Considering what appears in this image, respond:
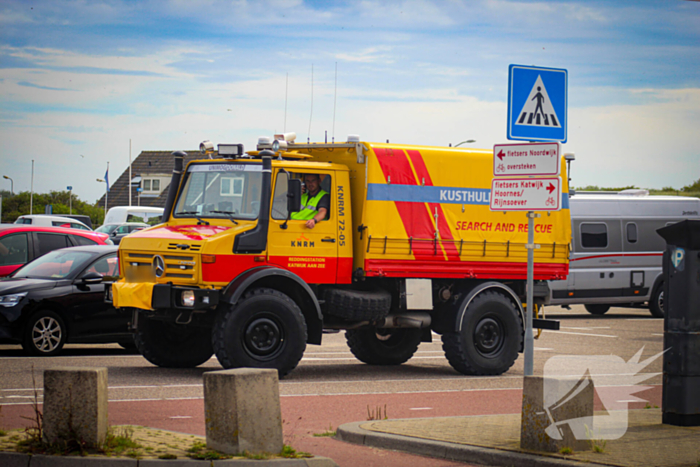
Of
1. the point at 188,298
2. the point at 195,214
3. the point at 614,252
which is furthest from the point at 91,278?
the point at 614,252

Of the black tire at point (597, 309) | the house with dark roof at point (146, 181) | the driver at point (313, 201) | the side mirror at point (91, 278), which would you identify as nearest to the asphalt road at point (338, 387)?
the side mirror at point (91, 278)

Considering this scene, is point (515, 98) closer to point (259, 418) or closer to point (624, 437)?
point (624, 437)

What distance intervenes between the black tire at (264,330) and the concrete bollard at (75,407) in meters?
4.24

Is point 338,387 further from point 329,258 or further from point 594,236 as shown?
point 594,236

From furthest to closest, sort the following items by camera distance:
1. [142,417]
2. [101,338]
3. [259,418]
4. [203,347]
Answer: [101,338] < [203,347] < [142,417] < [259,418]

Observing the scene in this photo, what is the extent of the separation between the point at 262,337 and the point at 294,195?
1809 mm

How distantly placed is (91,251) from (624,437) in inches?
357

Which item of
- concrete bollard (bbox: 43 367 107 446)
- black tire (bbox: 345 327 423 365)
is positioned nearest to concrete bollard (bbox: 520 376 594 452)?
concrete bollard (bbox: 43 367 107 446)

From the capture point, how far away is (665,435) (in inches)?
294

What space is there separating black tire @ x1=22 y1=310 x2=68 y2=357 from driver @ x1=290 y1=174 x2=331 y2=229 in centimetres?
403

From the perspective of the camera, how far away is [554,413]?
668 cm

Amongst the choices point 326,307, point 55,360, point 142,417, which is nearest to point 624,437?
point 142,417

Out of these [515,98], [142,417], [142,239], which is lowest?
[142,417]

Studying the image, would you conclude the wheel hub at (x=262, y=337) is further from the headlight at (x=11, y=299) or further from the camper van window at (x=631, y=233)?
the camper van window at (x=631, y=233)
